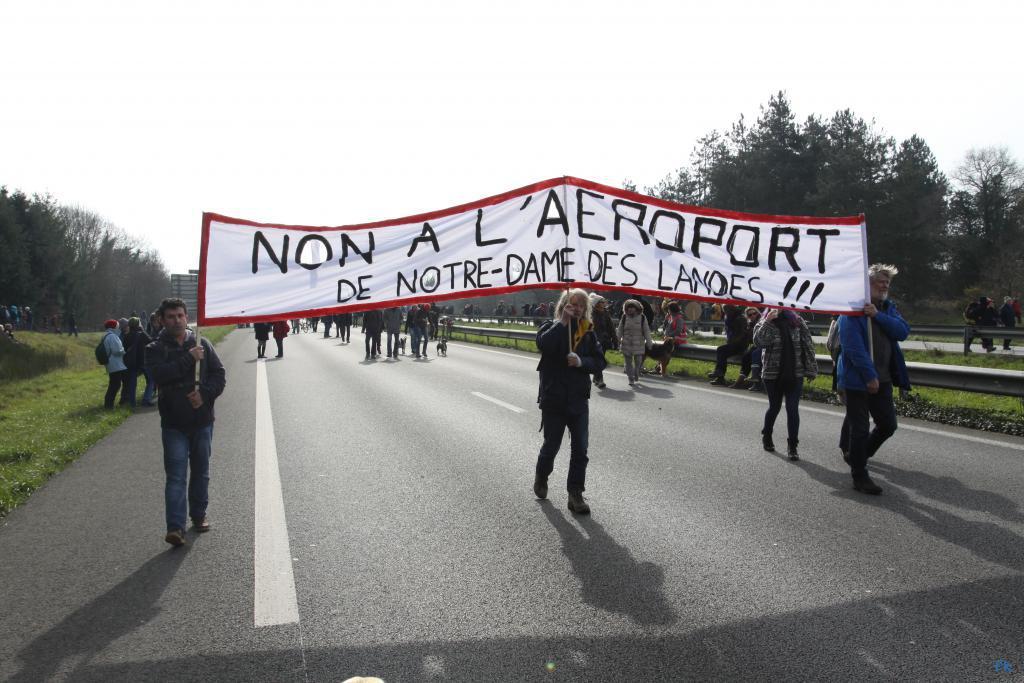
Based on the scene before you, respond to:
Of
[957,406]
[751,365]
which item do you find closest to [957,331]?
[751,365]

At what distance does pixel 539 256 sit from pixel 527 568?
2.16 m

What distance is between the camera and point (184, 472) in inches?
213

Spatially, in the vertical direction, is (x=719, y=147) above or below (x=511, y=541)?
above

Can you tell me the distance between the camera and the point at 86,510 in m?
6.29

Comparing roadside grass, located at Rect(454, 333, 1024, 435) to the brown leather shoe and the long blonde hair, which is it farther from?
the brown leather shoe

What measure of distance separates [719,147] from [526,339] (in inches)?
1559

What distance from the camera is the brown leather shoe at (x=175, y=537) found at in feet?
17.0

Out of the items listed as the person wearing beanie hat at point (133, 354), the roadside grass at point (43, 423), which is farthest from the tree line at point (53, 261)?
the person wearing beanie hat at point (133, 354)

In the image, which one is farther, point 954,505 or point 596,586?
point 954,505

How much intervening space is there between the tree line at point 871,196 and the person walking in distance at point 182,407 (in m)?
45.5

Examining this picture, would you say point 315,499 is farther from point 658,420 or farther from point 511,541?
point 658,420

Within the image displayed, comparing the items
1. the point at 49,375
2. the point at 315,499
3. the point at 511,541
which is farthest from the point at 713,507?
the point at 49,375

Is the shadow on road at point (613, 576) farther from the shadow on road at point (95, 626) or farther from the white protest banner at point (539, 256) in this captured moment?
the shadow on road at point (95, 626)

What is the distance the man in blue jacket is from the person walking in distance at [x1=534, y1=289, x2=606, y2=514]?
7.05 feet
